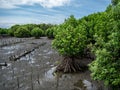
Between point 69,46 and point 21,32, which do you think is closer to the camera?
point 69,46

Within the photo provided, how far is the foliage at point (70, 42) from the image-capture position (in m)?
29.1

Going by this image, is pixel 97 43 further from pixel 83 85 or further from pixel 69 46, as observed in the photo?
pixel 69 46

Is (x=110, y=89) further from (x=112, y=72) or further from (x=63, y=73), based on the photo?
(x=63, y=73)

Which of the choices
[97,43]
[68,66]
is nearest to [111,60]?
[97,43]

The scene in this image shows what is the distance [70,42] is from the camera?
29.5 metres

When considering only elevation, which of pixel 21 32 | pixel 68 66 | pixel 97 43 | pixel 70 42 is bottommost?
pixel 68 66

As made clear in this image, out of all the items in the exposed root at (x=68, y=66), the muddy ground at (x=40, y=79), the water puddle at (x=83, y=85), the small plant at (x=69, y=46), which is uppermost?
the small plant at (x=69, y=46)

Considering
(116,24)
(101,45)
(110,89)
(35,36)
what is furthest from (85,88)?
(35,36)

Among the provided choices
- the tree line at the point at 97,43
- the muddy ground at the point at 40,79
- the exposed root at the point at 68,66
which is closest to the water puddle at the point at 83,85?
the muddy ground at the point at 40,79

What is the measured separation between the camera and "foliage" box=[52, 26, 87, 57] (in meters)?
29.1

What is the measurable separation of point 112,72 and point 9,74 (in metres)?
17.6

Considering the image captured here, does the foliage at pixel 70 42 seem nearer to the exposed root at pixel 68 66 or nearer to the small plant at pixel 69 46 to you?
the small plant at pixel 69 46

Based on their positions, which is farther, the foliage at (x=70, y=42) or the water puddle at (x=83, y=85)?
the foliage at (x=70, y=42)

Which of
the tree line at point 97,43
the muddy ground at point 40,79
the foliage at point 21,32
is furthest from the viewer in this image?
the foliage at point 21,32
